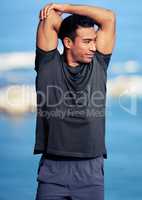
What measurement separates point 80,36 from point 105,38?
82 millimetres

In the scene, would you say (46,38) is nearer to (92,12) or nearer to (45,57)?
(45,57)

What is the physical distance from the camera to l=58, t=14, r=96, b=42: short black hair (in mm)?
1900

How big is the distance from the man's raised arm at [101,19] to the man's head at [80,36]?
0.02 meters

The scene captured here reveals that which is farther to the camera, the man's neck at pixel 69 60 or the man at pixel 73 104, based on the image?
the man's neck at pixel 69 60

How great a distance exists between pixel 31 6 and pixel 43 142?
835 millimetres

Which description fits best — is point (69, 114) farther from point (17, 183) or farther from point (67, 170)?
point (17, 183)

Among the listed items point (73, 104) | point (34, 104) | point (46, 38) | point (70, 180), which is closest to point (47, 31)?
point (46, 38)

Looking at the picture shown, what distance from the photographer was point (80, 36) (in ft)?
6.25

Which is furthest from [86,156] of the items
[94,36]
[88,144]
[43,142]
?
[94,36]

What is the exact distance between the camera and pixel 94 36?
1.90 metres

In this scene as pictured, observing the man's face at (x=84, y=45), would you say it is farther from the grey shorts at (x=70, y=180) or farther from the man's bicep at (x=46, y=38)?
the grey shorts at (x=70, y=180)

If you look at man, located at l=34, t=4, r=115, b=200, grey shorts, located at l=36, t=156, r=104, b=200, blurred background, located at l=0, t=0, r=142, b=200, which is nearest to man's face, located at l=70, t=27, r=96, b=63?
man, located at l=34, t=4, r=115, b=200

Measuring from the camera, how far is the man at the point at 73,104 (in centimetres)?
180

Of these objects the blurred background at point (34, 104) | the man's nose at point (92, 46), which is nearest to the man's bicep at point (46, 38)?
the man's nose at point (92, 46)
